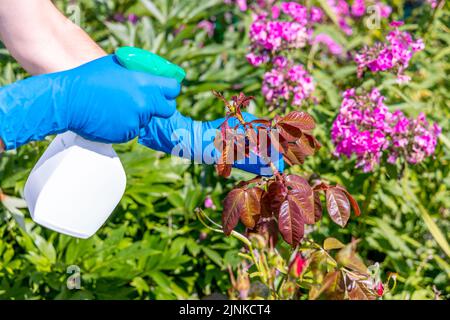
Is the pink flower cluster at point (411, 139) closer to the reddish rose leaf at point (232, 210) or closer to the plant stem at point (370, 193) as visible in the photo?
the plant stem at point (370, 193)

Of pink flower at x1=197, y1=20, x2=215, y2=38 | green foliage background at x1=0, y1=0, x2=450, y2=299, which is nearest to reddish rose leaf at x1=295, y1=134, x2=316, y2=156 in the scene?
green foliage background at x1=0, y1=0, x2=450, y2=299

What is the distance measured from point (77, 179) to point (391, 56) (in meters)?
1.11

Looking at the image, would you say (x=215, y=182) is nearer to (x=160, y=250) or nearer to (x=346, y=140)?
(x=160, y=250)

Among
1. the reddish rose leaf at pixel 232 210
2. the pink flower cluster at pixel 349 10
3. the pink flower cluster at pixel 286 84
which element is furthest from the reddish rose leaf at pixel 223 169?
the pink flower cluster at pixel 349 10

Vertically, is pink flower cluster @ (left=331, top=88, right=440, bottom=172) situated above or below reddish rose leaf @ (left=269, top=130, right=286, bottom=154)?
below

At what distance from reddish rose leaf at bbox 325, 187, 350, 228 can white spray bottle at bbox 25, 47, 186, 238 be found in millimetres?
372

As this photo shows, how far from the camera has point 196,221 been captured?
2.46 meters

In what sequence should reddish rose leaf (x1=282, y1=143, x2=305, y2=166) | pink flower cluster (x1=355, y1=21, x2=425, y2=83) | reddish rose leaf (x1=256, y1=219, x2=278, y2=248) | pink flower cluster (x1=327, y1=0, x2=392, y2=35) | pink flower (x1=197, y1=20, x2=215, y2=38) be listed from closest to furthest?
reddish rose leaf (x1=282, y1=143, x2=305, y2=166) < reddish rose leaf (x1=256, y1=219, x2=278, y2=248) < pink flower cluster (x1=355, y1=21, x2=425, y2=83) < pink flower cluster (x1=327, y1=0, x2=392, y2=35) < pink flower (x1=197, y1=20, x2=215, y2=38)

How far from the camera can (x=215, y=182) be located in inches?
103

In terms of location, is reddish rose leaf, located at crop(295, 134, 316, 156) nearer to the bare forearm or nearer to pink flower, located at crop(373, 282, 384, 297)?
pink flower, located at crop(373, 282, 384, 297)

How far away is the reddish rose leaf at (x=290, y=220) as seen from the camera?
1438 millimetres

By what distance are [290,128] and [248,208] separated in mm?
167

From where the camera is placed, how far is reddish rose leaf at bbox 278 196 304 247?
1438mm

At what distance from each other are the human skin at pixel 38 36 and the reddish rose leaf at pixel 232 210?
434 mm
